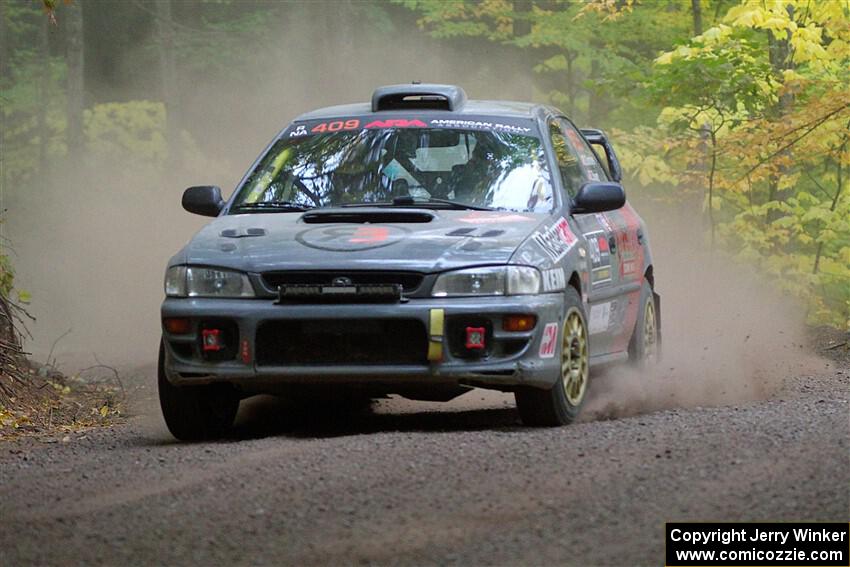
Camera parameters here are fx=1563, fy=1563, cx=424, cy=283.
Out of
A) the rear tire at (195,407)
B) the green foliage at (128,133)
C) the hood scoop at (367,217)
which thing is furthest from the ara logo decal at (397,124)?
the green foliage at (128,133)

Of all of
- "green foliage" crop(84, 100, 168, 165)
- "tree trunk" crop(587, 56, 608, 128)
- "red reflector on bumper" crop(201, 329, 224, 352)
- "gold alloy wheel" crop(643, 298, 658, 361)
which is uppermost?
"red reflector on bumper" crop(201, 329, 224, 352)

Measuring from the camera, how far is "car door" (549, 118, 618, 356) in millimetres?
9102

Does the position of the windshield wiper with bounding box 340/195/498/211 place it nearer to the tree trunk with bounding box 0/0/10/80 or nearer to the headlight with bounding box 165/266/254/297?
the headlight with bounding box 165/266/254/297

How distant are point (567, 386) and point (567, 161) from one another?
1.89 metres

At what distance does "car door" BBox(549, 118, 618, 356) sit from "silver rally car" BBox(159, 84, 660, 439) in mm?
28

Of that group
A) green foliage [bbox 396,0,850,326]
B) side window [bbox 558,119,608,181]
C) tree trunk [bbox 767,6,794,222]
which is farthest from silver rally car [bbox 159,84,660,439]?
tree trunk [bbox 767,6,794,222]

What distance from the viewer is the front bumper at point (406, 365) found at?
25.6ft

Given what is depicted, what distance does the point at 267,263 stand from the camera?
7996 mm

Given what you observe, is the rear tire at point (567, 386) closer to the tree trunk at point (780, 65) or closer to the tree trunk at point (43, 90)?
the tree trunk at point (780, 65)

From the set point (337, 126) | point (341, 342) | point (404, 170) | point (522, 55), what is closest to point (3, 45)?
point (522, 55)

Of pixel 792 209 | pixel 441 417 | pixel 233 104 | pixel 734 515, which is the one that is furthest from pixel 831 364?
pixel 233 104

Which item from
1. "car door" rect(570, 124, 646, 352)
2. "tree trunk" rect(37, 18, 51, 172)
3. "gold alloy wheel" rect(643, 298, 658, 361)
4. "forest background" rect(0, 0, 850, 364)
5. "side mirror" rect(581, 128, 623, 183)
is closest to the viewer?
"car door" rect(570, 124, 646, 352)

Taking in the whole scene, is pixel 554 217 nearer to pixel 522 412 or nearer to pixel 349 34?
pixel 522 412

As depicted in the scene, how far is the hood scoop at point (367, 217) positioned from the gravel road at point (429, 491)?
1.16 m
